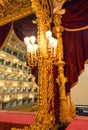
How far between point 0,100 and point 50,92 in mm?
2598

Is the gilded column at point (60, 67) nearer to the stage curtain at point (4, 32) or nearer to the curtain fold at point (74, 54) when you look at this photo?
the curtain fold at point (74, 54)

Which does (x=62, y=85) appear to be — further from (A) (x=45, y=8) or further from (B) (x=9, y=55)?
(B) (x=9, y=55)

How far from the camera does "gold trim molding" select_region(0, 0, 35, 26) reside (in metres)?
2.88

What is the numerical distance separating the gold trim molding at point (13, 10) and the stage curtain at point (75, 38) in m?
0.80

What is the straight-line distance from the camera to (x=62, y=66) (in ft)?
7.74

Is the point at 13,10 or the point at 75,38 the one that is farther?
the point at 13,10

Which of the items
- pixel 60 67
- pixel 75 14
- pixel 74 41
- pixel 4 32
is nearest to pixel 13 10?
pixel 4 32

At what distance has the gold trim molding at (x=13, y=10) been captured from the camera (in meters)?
2.88

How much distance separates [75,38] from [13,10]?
4.62 ft

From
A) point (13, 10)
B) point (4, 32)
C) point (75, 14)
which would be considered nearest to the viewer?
point (75, 14)

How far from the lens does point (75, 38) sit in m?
2.36

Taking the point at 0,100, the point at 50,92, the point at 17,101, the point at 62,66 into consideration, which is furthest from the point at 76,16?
the point at 0,100

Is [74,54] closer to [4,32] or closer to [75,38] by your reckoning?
[75,38]

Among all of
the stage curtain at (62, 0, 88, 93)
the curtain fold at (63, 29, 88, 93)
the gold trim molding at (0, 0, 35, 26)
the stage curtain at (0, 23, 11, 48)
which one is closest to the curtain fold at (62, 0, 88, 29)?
the stage curtain at (62, 0, 88, 93)
